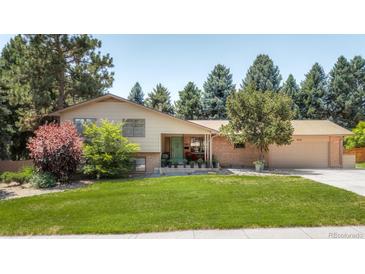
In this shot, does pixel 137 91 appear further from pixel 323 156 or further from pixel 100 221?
pixel 100 221

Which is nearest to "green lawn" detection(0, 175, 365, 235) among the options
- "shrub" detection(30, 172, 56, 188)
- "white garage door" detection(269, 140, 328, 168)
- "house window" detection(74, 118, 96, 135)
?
"shrub" detection(30, 172, 56, 188)

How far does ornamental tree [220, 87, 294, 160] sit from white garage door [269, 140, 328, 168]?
2896 mm

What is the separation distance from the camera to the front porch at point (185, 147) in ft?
60.8

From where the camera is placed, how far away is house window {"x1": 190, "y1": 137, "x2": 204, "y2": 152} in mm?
19859

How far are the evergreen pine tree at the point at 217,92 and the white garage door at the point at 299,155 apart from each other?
14.0m

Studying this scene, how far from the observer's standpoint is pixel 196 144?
19.9 metres

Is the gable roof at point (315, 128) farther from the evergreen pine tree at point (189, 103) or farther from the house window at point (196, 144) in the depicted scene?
the evergreen pine tree at point (189, 103)

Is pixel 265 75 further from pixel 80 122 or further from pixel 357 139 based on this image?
pixel 80 122

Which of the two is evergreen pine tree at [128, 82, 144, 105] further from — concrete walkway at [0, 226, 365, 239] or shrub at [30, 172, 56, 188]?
concrete walkway at [0, 226, 365, 239]

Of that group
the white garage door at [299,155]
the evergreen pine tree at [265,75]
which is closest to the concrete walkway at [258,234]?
the white garage door at [299,155]

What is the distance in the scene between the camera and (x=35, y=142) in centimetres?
1271

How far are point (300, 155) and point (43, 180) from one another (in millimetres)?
17215
